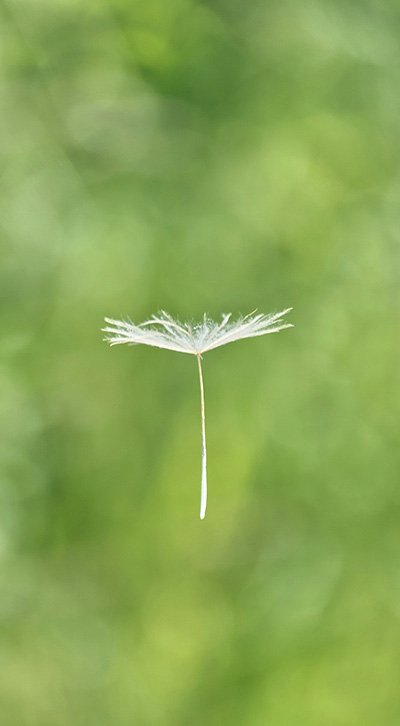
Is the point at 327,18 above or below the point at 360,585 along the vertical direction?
above

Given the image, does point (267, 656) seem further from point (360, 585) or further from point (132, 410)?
point (132, 410)

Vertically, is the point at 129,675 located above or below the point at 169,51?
below

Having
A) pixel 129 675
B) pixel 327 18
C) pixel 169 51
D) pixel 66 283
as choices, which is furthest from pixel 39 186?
pixel 129 675

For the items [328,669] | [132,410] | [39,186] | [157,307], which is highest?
[39,186]

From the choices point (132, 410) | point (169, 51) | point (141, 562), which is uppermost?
point (169, 51)

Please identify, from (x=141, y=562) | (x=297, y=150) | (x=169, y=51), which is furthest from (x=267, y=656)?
(x=169, y=51)

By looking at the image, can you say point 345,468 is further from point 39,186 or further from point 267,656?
point 39,186
